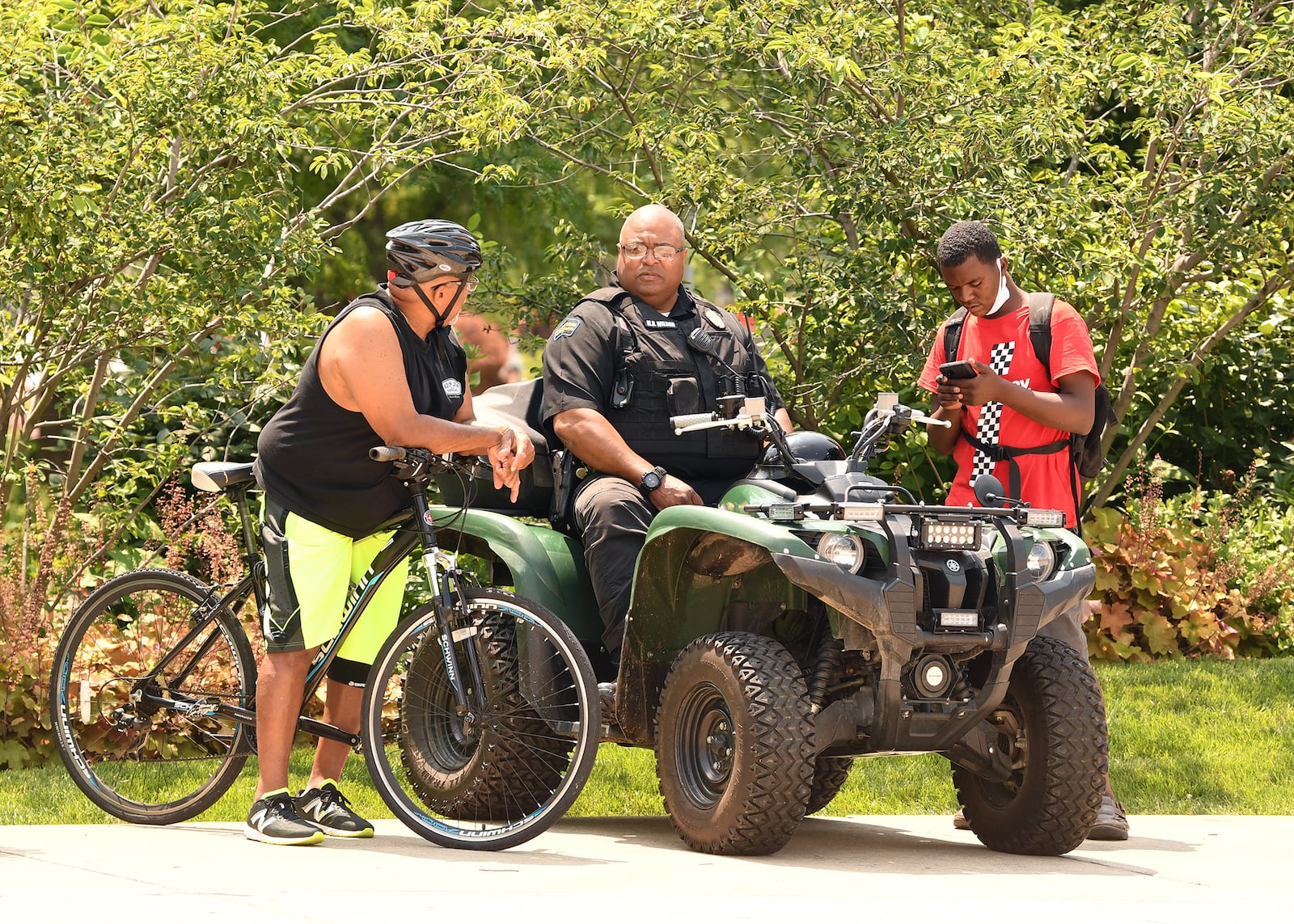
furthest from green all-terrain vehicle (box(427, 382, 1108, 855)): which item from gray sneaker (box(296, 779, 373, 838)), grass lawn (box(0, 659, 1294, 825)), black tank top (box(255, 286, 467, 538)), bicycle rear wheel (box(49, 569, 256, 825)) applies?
grass lawn (box(0, 659, 1294, 825))

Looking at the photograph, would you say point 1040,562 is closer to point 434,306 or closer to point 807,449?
point 807,449

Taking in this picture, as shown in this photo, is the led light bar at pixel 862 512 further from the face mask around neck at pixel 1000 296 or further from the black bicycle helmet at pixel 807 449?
the face mask around neck at pixel 1000 296

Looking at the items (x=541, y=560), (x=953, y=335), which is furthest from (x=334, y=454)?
(x=953, y=335)

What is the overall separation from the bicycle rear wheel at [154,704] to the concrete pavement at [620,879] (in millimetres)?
171

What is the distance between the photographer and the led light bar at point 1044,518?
5.28 meters

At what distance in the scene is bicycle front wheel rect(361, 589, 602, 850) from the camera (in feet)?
17.0

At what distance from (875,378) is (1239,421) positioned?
12.4 ft

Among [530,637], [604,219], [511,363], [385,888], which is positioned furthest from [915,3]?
[604,219]

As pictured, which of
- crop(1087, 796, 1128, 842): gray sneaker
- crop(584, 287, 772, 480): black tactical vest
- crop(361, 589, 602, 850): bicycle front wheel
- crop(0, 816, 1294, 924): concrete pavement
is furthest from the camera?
crop(584, 287, 772, 480): black tactical vest

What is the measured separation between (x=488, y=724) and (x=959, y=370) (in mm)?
1927

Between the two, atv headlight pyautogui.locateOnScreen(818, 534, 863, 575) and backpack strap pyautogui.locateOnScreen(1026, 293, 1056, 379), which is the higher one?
backpack strap pyautogui.locateOnScreen(1026, 293, 1056, 379)

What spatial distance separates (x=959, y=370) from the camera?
5.86 metres

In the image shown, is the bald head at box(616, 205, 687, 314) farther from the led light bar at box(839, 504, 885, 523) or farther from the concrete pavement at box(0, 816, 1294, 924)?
the concrete pavement at box(0, 816, 1294, 924)

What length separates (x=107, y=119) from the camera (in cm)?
784
